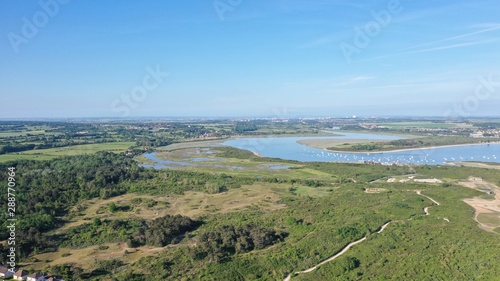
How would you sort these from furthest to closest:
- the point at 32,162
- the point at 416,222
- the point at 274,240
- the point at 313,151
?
the point at 313,151 < the point at 32,162 < the point at 416,222 < the point at 274,240

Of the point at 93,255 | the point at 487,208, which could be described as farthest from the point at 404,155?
the point at 93,255

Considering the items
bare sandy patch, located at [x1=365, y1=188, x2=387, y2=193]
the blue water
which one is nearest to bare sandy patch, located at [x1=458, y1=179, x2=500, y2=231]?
bare sandy patch, located at [x1=365, y1=188, x2=387, y2=193]

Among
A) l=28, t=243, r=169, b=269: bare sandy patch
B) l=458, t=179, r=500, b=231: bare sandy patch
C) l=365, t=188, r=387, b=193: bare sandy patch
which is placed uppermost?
l=458, t=179, r=500, b=231: bare sandy patch

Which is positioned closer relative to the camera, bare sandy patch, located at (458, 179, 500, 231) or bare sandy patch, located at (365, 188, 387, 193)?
bare sandy patch, located at (458, 179, 500, 231)

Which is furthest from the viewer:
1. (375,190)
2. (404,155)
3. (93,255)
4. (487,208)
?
(404,155)

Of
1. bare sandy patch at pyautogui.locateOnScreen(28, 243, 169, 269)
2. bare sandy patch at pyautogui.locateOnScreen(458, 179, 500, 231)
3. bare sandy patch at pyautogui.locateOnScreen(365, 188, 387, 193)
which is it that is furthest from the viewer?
bare sandy patch at pyautogui.locateOnScreen(365, 188, 387, 193)

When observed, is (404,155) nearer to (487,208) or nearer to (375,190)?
(375,190)

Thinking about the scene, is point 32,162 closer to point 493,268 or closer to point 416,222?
point 416,222

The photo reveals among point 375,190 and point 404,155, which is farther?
point 404,155

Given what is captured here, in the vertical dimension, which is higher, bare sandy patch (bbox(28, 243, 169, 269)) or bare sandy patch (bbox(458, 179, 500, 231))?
bare sandy patch (bbox(458, 179, 500, 231))

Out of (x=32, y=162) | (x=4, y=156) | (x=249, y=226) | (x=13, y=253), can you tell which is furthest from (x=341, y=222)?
(x=4, y=156)

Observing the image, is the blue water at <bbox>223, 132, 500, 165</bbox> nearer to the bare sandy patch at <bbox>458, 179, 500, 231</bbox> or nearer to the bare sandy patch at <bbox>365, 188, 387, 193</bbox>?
the bare sandy patch at <bbox>458, 179, 500, 231</bbox>
